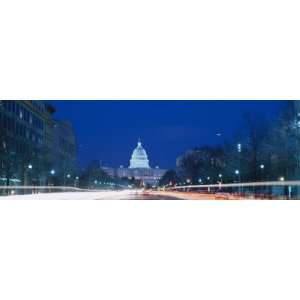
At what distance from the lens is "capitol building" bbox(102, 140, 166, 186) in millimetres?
12102

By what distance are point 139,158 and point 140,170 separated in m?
0.61

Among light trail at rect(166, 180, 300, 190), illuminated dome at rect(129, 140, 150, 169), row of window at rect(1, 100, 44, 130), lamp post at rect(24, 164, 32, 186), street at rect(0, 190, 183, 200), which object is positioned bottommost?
street at rect(0, 190, 183, 200)

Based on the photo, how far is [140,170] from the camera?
12.7 metres

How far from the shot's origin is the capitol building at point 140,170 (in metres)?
12.1

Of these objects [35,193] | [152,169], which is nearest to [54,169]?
[35,193]

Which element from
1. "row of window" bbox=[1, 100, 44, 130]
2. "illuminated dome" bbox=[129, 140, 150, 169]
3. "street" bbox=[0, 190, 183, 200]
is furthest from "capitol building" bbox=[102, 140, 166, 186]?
"row of window" bbox=[1, 100, 44, 130]

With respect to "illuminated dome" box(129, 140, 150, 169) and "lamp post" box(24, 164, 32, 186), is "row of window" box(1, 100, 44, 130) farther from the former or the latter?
"illuminated dome" box(129, 140, 150, 169)

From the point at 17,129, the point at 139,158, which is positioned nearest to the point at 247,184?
the point at 139,158

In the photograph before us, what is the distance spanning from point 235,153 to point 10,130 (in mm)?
6565

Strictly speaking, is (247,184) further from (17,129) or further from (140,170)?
(17,129)
